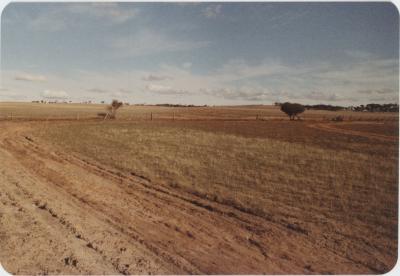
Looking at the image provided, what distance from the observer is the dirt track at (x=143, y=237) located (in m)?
5.15

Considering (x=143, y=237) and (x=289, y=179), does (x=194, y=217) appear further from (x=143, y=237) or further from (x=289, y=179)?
(x=289, y=179)

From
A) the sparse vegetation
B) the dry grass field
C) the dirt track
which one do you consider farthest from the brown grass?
the sparse vegetation

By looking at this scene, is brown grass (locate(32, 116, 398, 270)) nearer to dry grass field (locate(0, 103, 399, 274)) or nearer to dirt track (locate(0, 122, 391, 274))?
dry grass field (locate(0, 103, 399, 274))

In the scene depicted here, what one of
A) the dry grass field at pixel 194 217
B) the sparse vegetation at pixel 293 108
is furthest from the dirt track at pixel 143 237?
the sparse vegetation at pixel 293 108

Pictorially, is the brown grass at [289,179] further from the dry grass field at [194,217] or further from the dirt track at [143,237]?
the dirt track at [143,237]

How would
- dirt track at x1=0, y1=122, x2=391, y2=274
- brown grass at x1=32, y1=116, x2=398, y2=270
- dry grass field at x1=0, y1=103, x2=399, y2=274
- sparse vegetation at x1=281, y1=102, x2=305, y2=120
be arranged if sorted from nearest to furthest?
dirt track at x1=0, y1=122, x2=391, y2=274 < dry grass field at x1=0, y1=103, x2=399, y2=274 < brown grass at x1=32, y1=116, x2=398, y2=270 < sparse vegetation at x1=281, y1=102, x2=305, y2=120

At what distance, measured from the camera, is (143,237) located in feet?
19.6

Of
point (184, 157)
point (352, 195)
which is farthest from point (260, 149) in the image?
point (352, 195)

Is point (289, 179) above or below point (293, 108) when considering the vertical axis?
below

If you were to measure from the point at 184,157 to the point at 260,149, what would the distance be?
5017 mm

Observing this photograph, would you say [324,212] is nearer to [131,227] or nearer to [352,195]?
[352,195]

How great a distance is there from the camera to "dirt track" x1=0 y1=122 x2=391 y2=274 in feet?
16.9

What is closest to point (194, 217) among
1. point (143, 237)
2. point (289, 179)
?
point (143, 237)

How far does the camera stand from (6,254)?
17.6 feet
